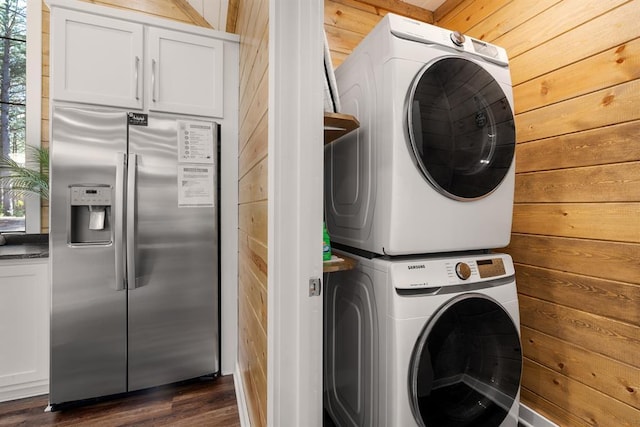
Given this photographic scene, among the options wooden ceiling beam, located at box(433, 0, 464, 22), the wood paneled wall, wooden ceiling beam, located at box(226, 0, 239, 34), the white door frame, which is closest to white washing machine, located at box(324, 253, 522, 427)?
the white door frame

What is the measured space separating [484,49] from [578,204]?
818mm

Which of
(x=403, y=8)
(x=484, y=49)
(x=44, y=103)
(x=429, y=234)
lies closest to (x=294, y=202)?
(x=429, y=234)

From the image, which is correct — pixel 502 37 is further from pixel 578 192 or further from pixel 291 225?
pixel 291 225

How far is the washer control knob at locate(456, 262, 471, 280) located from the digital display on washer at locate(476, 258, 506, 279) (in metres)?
0.07

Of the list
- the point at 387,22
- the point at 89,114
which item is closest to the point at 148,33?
the point at 89,114

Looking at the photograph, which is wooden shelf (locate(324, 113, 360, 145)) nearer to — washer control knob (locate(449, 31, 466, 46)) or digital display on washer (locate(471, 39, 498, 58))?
washer control knob (locate(449, 31, 466, 46))

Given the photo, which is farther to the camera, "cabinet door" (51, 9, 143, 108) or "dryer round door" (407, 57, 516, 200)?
"cabinet door" (51, 9, 143, 108)

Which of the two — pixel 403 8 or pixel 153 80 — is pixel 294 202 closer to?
pixel 153 80

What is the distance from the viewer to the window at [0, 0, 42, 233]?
83.9 inches

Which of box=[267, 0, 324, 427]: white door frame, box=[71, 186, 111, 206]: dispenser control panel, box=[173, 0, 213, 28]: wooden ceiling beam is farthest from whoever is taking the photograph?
box=[173, 0, 213, 28]: wooden ceiling beam

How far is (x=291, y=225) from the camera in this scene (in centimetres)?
95

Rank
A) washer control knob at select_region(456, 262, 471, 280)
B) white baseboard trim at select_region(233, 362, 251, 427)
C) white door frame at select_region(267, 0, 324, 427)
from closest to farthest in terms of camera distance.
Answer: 1. white door frame at select_region(267, 0, 324, 427)
2. washer control knob at select_region(456, 262, 471, 280)
3. white baseboard trim at select_region(233, 362, 251, 427)

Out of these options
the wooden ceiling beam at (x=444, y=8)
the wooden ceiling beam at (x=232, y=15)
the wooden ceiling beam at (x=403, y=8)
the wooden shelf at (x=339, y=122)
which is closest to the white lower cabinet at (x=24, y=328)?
the wooden shelf at (x=339, y=122)

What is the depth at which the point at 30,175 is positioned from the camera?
2.01 m
